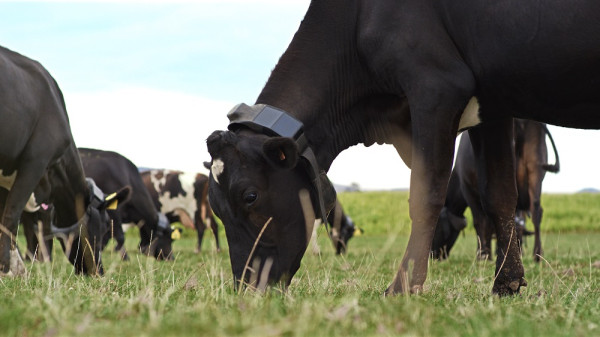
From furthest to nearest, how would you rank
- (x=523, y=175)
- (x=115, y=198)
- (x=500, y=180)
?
(x=523, y=175)
(x=115, y=198)
(x=500, y=180)

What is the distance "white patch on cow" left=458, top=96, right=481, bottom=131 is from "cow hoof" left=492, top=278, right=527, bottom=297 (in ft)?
3.52

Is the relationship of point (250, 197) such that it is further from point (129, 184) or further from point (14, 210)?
point (129, 184)

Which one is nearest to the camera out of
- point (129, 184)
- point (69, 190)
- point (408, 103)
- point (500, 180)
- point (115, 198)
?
point (408, 103)

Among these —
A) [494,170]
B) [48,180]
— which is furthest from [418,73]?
[48,180]

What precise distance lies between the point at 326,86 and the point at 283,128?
48cm

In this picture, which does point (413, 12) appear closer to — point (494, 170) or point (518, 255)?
point (494, 170)

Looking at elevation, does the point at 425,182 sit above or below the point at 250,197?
above

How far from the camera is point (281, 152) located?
4234 mm

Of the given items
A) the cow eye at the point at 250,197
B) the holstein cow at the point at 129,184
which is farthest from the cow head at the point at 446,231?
the cow eye at the point at 250,197

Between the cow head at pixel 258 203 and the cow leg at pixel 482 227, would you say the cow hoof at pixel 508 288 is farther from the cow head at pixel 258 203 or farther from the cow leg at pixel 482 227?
the cow leg at pixel 482 227

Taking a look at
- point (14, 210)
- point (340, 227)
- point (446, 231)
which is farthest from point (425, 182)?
point (340, 227)

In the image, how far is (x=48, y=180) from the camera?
7773 millimetres

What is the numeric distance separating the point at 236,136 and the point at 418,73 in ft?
3.75

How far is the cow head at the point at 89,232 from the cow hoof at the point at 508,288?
4.40 meters
